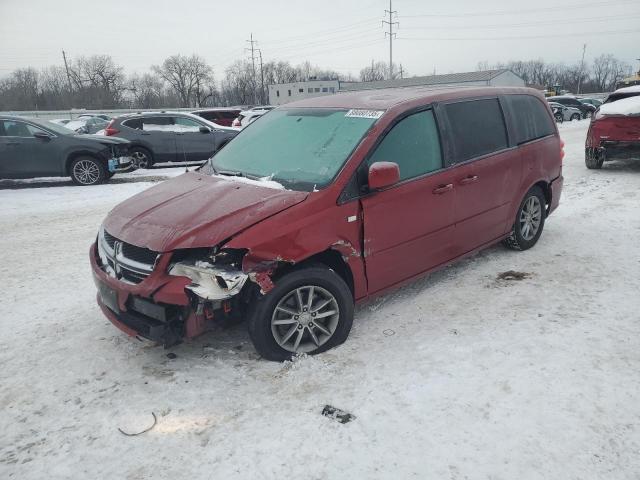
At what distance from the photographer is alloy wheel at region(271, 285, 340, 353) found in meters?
3.11

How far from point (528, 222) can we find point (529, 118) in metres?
1.16

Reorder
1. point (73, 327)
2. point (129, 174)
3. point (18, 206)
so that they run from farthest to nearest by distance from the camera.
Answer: point (129, 174) → point (18, 206) → point (73, 327)

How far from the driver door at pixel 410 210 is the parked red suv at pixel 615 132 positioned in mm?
7578

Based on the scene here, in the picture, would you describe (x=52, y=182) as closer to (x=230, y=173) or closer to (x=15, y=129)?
(x=15, y=129)

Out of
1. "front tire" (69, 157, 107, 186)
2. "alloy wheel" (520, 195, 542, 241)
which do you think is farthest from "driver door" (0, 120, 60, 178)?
"alloy wheel" (520, 195, 542, 241)

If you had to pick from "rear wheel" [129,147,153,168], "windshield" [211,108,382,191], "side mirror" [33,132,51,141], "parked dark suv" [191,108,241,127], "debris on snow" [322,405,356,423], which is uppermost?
"parked dark suv" [191,108,241,127]

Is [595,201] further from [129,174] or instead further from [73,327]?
[129,174]

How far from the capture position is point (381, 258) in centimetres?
352

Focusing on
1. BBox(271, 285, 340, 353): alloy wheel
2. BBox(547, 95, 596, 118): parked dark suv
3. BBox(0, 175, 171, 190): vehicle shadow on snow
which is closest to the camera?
BBox(271, 285, 340, 353): alloy wheel

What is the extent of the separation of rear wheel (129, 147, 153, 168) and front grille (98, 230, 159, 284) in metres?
9.80

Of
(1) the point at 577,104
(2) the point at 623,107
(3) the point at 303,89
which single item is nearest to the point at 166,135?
(2) the point at 623,107

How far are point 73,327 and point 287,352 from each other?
6.29 feet

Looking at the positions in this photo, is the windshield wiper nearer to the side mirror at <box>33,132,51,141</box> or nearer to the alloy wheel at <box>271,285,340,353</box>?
the alloy wheel at <box>271,285,340,353</box>

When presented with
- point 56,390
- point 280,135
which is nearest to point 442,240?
point 280,135
